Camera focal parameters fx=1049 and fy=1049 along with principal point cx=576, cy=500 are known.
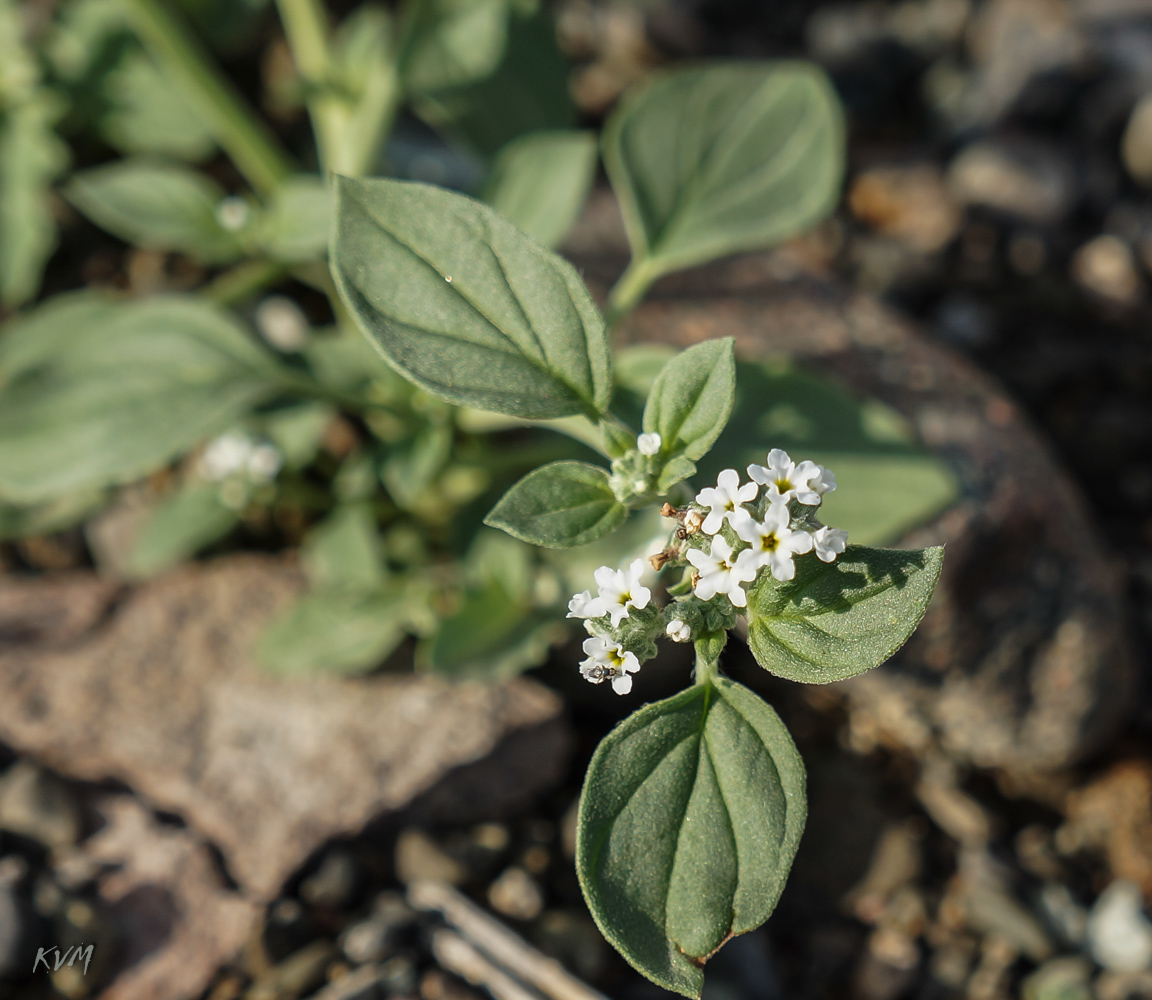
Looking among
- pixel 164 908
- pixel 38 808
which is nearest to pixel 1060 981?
pixel 164 908

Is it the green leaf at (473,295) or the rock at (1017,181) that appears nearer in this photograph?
the green leaf at (473,295)

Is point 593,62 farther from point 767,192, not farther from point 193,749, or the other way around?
point 193,749

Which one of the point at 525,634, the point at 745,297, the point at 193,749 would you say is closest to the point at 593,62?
the point at 745,297

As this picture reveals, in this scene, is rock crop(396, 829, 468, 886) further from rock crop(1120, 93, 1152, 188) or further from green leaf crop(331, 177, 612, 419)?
rock crop(1120, 93, 1152, 188)

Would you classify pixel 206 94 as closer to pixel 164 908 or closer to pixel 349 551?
pixel 349 551

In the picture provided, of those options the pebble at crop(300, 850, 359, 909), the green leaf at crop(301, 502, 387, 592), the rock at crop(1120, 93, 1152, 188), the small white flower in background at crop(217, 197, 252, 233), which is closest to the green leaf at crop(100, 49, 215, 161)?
the small white flower in background at crop(217, 197, 252, 233)

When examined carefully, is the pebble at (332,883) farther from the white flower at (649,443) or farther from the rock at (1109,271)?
the rock at (1109,271)

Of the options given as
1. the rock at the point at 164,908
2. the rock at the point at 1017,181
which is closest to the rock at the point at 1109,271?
the rock at the point at 1017,181

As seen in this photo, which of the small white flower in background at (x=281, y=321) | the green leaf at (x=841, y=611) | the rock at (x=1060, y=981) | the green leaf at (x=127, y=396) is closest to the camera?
the green leaf at (x=841, y=611)
